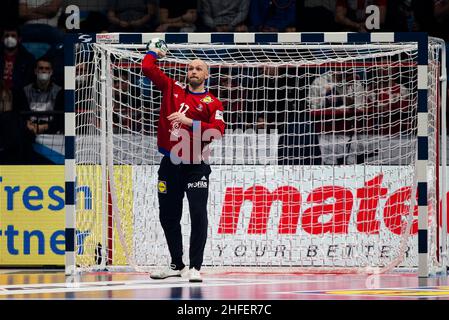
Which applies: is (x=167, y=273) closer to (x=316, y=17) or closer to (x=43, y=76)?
(x=43, y=76)

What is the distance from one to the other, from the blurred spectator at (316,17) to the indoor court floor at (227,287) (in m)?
5.26

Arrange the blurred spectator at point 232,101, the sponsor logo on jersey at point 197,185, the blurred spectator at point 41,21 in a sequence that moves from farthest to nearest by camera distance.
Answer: the blurred spectator at point 41,21, the blurred spectator at point 232,101, the sponsor logo on jersey at point 197,185

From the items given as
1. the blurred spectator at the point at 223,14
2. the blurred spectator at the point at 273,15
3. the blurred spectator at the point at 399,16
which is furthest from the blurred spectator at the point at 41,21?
the blurred spectator at the point at 399,16

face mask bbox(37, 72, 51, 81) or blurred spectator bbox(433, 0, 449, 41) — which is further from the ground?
blurred spectator bbox(433, 0, 449, 41)

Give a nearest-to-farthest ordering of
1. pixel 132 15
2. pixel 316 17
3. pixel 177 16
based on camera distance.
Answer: pixel 316 17 < pixel 177 16 < pixel 132 15

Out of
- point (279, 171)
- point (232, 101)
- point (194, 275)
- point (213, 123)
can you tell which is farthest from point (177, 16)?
point (194, 275)

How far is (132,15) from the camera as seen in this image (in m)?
17.2

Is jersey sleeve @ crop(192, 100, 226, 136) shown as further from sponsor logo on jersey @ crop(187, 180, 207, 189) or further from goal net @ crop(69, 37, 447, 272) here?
goal net @ crop(69, 37, 447, 272)

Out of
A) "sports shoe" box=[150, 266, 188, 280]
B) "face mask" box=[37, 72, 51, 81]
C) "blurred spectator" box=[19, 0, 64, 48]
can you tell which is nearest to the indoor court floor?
"sports shoe" box=[150, 266, 188, 280]

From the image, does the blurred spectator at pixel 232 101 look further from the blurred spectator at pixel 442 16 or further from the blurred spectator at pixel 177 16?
the blurred spectator at pixel 442 16

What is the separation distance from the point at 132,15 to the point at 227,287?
7398mm

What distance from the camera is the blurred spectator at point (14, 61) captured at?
1617cm

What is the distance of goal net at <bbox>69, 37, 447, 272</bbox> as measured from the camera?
13086 millimetres

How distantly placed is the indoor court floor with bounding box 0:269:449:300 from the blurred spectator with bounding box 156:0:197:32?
A: 5.35 m
